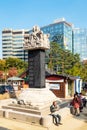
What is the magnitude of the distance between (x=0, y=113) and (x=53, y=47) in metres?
50.2

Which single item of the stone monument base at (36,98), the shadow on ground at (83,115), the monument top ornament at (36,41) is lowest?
the shadow on ground at (83,115)

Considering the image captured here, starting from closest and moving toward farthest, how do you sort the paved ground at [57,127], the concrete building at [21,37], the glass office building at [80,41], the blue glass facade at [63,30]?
the paved ground at [57,127], the blue glass facade at [63,30], the concrete building at [21,37], the glass office building at [80,41]

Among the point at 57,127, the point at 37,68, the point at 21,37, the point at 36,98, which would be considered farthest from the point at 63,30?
the point at 57,127

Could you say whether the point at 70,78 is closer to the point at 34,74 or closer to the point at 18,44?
the point at 34,74

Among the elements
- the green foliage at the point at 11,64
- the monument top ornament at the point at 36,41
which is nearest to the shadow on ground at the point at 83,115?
the monument top ornament at the point at 36,41

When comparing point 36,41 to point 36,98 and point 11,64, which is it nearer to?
point 36,98

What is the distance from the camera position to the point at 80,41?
171m

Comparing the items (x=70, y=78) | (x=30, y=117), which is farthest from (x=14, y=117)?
(x=70, y=78)

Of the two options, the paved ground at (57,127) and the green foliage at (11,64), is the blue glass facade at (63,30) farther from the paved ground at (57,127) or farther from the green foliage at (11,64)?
the paved ground at (57,127)

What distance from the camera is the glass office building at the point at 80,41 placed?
6696 inches

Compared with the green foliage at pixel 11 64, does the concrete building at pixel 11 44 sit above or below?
above

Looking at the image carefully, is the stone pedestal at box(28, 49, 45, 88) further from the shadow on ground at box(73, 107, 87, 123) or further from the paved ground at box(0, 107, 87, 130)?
the paved ground at box(0, 107, 87, 130)

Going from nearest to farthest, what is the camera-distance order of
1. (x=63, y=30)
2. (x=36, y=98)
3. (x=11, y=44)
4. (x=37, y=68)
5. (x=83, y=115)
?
(x=83, y=115), (x=36, y=98), (x=37, y=68), (x=63, y=30), (x=11, y=44)

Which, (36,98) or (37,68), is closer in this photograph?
(36,98)
